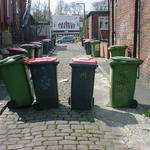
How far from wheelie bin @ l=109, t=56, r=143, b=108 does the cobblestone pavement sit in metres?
0.35

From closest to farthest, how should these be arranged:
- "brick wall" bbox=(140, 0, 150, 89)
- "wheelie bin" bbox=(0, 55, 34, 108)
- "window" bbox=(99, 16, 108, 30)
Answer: "wheelie bin" bbox=(0, 55, 34, 108), "brick wall" bbox=(140, 0, 150, 89), "window" bbox=(99, 16, 108, 30)

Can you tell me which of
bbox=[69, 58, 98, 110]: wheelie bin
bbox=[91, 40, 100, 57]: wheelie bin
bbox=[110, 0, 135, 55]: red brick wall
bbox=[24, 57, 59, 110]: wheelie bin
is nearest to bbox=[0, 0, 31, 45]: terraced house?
bbox=[91, 40, 100, 57]: wheelie bin

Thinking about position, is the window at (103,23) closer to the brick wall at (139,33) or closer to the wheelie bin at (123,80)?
the brick wall at (139,33)

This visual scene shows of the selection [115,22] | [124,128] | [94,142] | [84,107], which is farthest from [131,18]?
[94,142]

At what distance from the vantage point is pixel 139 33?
9453mm

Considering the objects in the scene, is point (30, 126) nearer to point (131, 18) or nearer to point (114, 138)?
point (114, 138)

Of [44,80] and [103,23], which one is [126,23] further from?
[103,23]

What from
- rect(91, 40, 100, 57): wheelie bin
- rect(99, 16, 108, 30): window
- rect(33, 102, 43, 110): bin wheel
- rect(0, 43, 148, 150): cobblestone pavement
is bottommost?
rect(0, 43, 148, 150): cobblestone pavement

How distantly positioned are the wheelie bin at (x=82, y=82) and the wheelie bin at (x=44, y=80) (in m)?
0.43

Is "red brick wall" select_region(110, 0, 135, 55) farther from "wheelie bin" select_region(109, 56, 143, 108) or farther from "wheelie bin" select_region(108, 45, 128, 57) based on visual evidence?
"wheelie bin" select_region(109, 56, 143, 108)

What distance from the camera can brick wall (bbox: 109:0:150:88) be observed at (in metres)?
8.37

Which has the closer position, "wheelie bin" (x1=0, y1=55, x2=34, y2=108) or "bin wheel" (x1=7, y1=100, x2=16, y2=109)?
"wheelie bin" (x1=0, y1=55, x2=34, y2=108)

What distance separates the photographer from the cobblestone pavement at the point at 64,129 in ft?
14.3

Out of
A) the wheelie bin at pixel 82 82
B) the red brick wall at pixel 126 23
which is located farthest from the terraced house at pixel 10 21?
the wheelie bin at pixel 82 82
